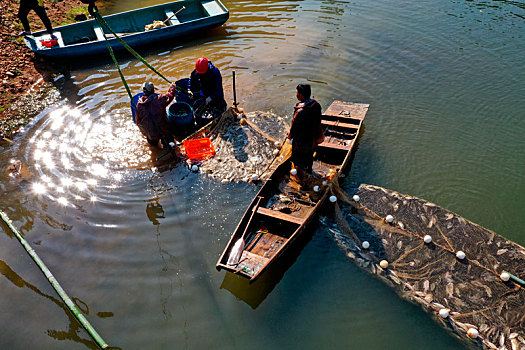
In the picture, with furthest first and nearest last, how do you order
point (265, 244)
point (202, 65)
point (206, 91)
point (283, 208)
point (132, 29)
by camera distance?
point (132, 29)
point (206, 91)
point (202, 65)
point (283, 208)
point (265, 244)

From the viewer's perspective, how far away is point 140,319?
5559 millimetres

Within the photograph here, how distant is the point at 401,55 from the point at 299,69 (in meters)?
4.21

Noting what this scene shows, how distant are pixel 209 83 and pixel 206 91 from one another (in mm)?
273

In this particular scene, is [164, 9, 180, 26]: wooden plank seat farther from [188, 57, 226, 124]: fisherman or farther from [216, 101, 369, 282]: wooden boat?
[216, 101, 369, 282]: wooden boat

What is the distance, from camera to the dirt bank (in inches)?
383

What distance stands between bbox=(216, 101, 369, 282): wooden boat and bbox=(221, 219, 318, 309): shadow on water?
1.17 ft

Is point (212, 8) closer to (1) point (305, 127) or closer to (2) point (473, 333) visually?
(1) point (305, 127)

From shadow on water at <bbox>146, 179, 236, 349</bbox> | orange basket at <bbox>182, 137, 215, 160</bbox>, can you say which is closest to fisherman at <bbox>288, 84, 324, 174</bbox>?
orange basket at <bbox>182, 137, 215, 160</bbox>

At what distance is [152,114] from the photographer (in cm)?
764

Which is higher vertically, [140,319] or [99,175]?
[99,175]

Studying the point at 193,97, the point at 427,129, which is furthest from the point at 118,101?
the point at 427,129

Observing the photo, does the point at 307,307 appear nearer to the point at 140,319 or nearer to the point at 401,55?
the point at 140,319

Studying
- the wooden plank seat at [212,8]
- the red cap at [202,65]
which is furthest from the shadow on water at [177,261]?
the wooden plank seat at [212,8]

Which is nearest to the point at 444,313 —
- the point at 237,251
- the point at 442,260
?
the point at 442,260
